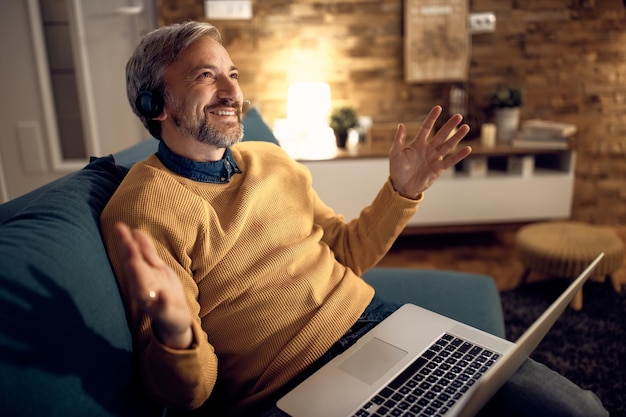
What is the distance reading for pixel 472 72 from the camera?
3098 mm

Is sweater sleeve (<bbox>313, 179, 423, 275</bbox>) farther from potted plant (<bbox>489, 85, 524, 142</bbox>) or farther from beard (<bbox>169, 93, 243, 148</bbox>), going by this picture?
potted plant (<bbox>489, 85, 524, 142</bbox>)

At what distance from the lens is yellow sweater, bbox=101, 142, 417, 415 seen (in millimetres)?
941

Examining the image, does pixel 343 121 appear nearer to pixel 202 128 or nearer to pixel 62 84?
pixel 62 84

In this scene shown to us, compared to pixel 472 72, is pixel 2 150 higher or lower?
lower

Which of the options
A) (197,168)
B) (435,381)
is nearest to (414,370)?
(435,381)

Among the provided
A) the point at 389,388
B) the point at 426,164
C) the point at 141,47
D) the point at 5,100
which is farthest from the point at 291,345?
the point at 5,100

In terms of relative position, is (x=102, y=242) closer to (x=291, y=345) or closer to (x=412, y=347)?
(x=291, y=345)

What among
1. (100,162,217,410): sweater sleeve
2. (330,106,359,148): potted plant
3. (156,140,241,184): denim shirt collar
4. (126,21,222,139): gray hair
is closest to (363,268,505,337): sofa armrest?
(156,140,241,184): denim shirt collar

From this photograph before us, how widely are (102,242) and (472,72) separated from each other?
8.63ft

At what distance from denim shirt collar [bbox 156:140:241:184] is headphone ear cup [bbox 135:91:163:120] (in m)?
A: 0.07

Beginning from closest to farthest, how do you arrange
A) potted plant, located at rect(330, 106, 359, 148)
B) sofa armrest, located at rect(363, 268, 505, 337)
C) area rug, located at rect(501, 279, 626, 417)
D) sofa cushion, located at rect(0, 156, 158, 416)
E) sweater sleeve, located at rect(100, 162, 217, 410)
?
sofa cushion, located at rect(0, 156, 158, 416) → sweater sleeve, located at rect(100, 162, 217, 410) → sofa armrest, located at rect(363, 268, 505, 337) → area rug, located at rect(501, 279, 626, 417) → potted plant, located at rect(330, 106, 359, 148)

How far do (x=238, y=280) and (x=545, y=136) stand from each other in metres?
2.28

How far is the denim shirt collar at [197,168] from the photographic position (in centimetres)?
116

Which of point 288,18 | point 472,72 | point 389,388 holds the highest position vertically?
point 288,18
